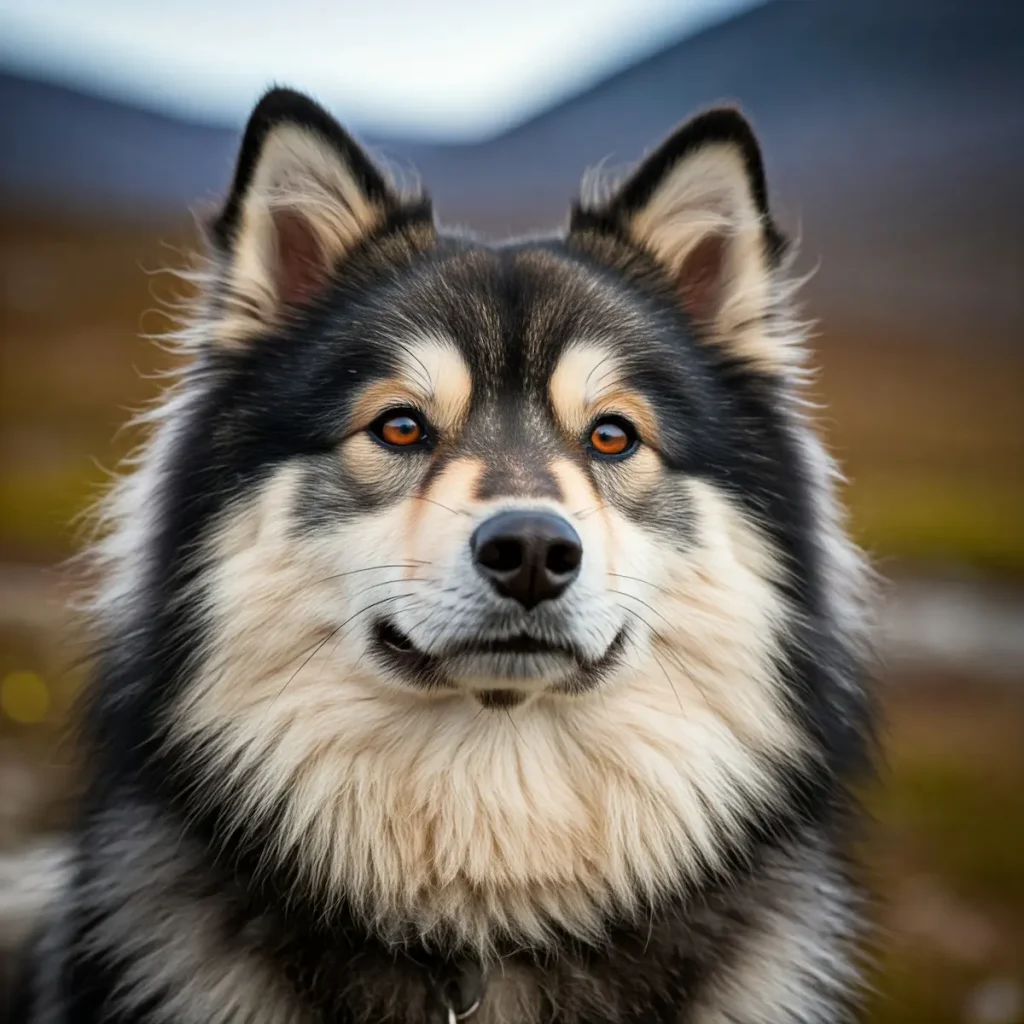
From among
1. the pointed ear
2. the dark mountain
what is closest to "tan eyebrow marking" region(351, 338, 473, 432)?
the pointed ear

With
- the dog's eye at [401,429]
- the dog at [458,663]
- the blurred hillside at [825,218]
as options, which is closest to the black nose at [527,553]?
the dog at [458,663]

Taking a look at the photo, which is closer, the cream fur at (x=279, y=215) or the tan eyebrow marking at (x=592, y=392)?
the tan eyebrow marking at (x=592, y=392)

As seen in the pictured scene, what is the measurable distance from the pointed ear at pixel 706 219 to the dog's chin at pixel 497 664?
95 cm

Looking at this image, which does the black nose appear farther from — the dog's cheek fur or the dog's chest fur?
the dog's chest fur

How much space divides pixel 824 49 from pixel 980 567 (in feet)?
17.7

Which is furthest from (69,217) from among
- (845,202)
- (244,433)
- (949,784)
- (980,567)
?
(244,433)

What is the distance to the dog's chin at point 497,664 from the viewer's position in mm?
1986

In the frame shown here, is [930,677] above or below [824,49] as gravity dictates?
below

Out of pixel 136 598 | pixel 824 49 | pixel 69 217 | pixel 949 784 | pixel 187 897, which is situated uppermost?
pixel 824 49

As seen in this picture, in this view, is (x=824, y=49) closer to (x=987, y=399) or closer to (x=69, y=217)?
(x=987, y=399)

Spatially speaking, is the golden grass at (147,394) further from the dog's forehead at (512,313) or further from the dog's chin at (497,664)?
the dog's chin at (497,664)

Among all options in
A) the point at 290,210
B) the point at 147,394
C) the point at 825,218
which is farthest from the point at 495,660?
the point at 825,218

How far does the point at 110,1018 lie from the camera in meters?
2.14

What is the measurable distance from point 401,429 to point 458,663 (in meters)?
0.53
